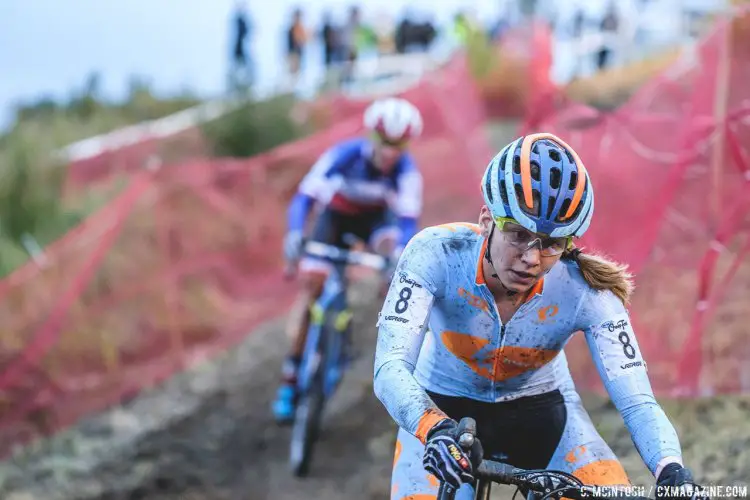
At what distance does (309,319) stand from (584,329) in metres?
4.48

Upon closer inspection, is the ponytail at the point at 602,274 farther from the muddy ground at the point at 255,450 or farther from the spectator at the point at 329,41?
the spectator at the point at 329,41

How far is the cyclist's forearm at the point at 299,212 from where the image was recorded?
299 inches

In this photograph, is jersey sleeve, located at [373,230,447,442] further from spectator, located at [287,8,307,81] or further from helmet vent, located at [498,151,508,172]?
spectator, located at [287,8,307,81]

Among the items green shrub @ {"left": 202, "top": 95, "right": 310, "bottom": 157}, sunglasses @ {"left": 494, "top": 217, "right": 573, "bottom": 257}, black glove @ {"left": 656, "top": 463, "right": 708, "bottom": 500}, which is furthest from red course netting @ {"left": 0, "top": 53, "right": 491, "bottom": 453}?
black glove @ {"left": 656, "top": 463, "right": 708, "bottom": 500}

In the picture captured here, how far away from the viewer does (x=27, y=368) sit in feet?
28.6

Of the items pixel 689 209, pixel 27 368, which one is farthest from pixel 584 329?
pixel 27 368

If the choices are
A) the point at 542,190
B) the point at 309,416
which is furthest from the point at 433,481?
the point at 309,416

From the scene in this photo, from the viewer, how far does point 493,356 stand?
376 centimetres

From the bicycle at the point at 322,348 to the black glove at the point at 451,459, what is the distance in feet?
14.6

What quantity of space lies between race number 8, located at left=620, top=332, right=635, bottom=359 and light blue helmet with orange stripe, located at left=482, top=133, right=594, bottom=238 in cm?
42

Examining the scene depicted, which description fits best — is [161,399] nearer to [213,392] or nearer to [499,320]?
[213,392]

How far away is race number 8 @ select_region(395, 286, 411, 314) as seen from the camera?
11.6ft

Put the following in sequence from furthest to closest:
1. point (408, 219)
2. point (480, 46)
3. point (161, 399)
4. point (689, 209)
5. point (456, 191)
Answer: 1. point (480, 46)
2. point (456, 191)
3. point (161, 399)
4. point (408, 219)
5. point (689, 209)

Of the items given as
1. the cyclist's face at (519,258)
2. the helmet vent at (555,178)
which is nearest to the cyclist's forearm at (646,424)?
the cyclist's face at (519,258)
